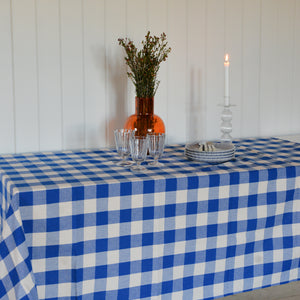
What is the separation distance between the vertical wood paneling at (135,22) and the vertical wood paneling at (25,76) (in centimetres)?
42

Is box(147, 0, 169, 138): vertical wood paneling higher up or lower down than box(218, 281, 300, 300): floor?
higher up

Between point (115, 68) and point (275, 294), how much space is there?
1.29 m

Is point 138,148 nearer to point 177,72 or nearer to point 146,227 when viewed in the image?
point 146,227

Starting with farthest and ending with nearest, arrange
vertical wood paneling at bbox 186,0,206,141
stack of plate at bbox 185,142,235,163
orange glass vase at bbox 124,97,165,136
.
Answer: vertical wood paneling at bbox 186,0,206,141, orange glass vase at bbox 124,97,165,136, stack of plate at bbox 185,142,235,163

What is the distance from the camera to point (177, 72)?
8.22 ft

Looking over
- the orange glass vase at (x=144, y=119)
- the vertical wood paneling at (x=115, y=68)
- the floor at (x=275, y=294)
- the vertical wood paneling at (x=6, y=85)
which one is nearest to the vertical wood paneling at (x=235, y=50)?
the vertical wood paneling at (x=115, y=68)

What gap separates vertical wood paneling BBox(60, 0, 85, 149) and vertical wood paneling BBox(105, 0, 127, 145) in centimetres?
12

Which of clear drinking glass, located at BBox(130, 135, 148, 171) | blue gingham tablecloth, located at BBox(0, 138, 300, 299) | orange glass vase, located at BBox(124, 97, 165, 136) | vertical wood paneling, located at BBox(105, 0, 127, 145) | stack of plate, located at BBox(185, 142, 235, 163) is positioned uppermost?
vertical wood paneling, located at BBox(105, 0, 127, 145)

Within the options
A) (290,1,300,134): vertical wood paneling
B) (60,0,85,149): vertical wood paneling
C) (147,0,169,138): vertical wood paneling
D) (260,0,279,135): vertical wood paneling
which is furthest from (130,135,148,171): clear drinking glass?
(290,1,300,134): vertical wood paneling

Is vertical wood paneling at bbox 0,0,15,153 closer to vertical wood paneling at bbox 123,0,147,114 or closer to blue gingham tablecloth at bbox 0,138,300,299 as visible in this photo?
blue gingham tablecloth at bbox 0,138,300,299

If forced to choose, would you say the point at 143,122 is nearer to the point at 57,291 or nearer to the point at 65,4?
the point at 65,4

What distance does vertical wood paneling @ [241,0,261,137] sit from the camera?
8.63ft

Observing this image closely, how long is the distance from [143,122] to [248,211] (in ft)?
1.80

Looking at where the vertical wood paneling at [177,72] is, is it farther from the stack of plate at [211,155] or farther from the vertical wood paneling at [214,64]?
the stack of plate at [211,155]
